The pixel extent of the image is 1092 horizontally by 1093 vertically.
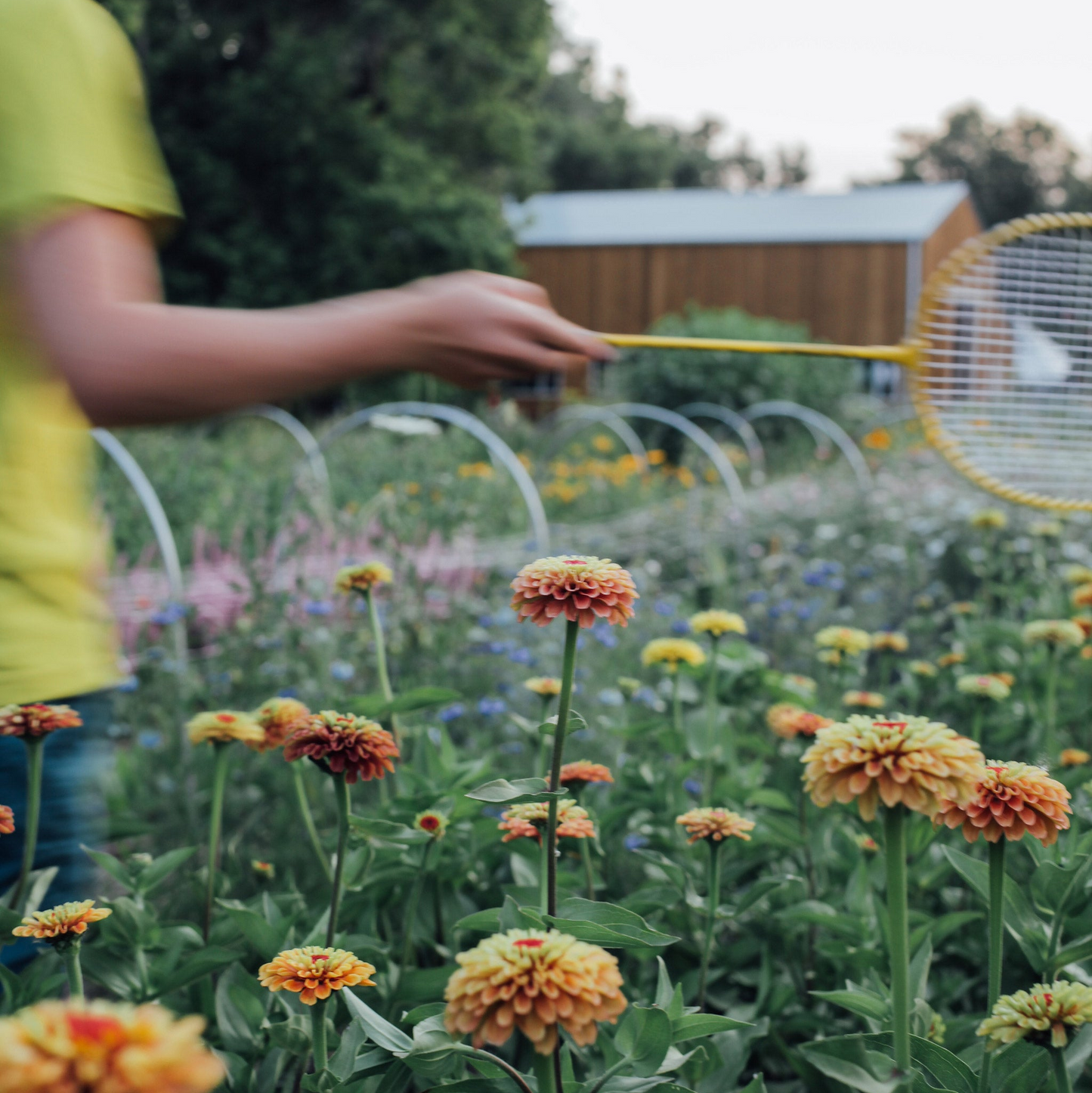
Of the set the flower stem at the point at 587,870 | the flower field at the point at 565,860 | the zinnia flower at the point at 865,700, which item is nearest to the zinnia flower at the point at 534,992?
the flower field at the point at 565,860

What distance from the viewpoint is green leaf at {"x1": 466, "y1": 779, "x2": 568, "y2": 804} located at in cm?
90

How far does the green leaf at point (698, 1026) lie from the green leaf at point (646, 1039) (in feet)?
0.14

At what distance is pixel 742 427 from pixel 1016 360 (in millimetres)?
5351

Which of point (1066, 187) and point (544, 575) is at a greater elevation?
point (1066, 187)

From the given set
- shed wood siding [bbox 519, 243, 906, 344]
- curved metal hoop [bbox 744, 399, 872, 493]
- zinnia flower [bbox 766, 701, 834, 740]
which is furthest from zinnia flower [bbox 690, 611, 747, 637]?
shed wood siding [bbox 519, 243, 906, 344]

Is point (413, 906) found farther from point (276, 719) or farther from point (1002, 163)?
point (1002, 163)

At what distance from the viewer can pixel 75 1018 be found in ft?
1.46

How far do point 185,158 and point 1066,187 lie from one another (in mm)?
40949

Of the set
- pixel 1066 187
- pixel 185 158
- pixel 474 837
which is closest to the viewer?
pixel 474 837

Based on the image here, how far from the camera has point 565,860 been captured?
5.67 ft

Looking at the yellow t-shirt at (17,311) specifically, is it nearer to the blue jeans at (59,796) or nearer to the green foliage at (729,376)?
the blue jeans at (59,796)

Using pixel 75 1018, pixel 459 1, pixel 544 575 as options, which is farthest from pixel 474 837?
pixel 459 1

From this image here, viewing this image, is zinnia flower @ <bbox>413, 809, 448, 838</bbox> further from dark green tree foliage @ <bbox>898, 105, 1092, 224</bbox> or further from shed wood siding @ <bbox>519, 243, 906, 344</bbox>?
dark green tree foliage @ <bbox>898, 105, 1092, 224</bbox>

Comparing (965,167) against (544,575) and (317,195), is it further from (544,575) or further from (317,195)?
(544,575)
